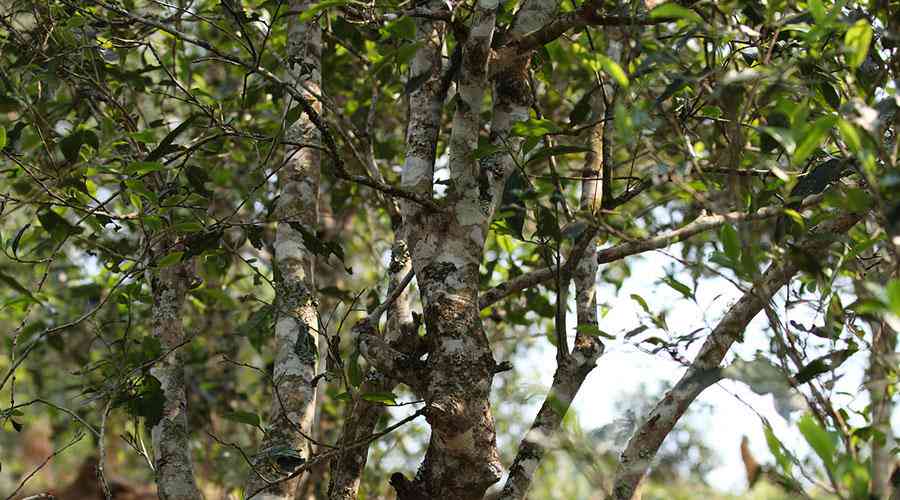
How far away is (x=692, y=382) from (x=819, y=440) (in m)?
0.78

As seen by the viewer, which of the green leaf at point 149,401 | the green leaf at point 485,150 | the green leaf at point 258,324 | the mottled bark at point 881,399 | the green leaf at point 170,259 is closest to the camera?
the mottled bark at point 881,399

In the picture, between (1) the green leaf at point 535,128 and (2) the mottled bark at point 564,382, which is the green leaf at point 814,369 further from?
(1) the green leaf at point 535,128

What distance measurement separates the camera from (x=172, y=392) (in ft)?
8.69

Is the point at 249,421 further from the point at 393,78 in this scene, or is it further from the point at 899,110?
the point at 393,78

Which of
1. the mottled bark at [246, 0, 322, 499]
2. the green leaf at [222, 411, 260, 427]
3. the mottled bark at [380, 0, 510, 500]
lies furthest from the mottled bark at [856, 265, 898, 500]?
the green leaf at [222, 411, 260, 427]

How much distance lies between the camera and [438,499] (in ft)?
6.16

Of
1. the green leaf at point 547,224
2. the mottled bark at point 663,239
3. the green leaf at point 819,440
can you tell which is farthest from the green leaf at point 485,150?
the green leaf at point 819,440

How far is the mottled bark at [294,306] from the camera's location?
230cm

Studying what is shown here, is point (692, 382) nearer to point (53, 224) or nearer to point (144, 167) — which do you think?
point (144, 167)

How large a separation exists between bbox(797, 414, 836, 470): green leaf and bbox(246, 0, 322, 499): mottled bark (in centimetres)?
121

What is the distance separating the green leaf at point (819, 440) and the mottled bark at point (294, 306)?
1212 mm

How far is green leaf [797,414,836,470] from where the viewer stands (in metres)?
1.24

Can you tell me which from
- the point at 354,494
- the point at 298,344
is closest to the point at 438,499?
the point at 354,494

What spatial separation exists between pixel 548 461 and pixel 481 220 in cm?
466
